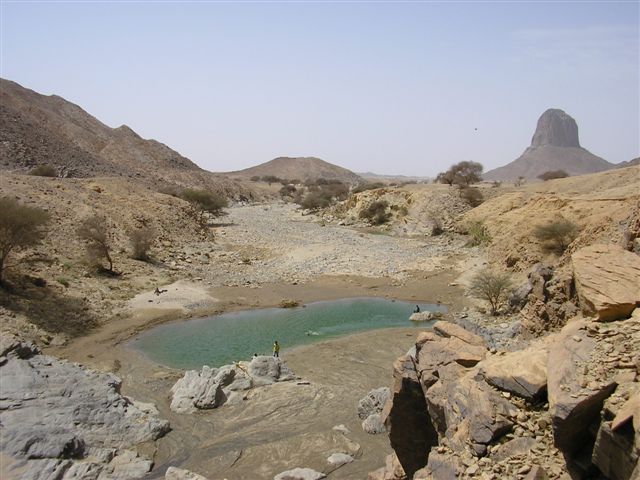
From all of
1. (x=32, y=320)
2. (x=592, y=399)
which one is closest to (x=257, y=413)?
(x=592, y=399)

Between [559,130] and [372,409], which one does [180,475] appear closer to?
[372,409]

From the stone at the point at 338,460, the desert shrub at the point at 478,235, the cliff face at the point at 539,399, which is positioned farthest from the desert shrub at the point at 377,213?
the cliff face at the point at 539,399

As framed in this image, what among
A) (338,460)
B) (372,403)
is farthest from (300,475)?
(372,403)

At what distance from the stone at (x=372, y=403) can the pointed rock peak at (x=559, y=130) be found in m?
181

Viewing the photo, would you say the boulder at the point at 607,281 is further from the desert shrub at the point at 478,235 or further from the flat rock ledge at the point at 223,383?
the desert shrub at the point at 478,235

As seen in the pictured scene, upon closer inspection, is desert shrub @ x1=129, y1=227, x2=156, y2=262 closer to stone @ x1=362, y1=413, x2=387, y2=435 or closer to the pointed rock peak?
stone @ x1=362, y1=413, x2=387, y2=435

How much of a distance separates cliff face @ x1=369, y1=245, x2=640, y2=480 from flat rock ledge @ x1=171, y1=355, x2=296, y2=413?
7198 millimetres

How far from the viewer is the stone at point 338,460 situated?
11.9 meters

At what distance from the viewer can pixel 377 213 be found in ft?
186

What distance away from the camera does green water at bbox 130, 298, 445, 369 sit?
20.1 m

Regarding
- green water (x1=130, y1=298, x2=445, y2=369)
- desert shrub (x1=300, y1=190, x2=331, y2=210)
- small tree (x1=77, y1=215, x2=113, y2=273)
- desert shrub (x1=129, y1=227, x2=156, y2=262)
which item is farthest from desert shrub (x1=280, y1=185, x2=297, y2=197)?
green water (x1=130, y1=298, x2=445, y2=369)

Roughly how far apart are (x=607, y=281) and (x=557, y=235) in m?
20.8

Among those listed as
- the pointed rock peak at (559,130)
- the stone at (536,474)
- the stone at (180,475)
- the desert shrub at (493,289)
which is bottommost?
the stone at (180,475)

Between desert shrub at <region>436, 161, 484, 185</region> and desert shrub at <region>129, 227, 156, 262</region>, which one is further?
desert shrub at <region>436, 161, 484, 185</region>
